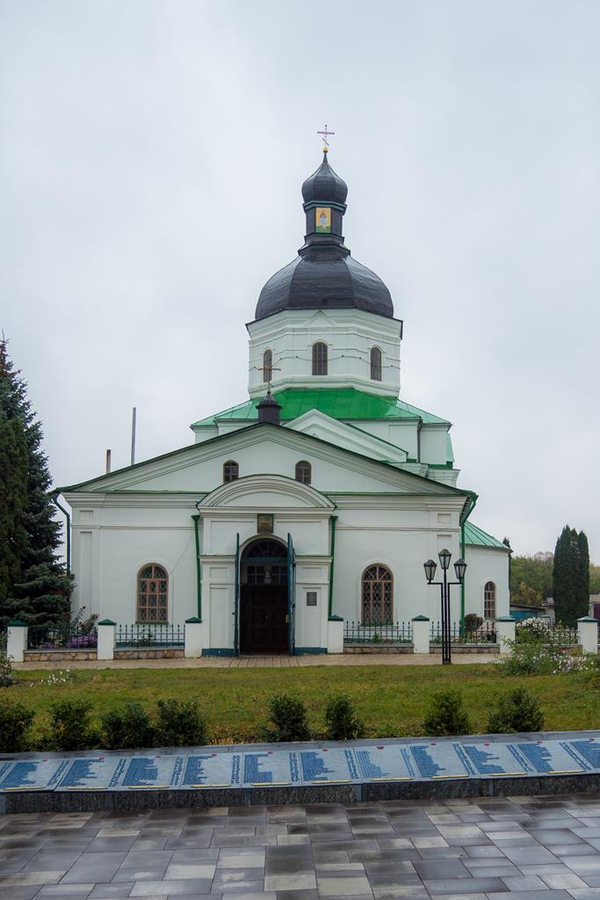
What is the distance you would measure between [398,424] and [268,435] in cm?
625

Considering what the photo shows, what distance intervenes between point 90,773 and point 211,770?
3.68ft

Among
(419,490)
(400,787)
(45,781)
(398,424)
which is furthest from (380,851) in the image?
(398,424)

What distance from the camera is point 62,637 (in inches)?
902

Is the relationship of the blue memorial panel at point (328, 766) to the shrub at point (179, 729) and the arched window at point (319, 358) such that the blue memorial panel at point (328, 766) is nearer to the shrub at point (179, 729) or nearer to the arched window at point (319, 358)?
the shrub at point (179, 729)

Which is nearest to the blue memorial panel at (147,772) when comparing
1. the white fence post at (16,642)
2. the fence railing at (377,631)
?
the white fence post at (16,642)

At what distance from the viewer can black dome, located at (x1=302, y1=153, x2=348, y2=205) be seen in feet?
116

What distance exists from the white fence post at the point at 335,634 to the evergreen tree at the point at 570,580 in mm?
22285

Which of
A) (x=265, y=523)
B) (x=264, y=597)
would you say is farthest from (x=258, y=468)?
(x=264, y=597)

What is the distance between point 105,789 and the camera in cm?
813

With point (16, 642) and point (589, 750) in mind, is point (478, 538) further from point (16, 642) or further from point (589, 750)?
point (589, 750)

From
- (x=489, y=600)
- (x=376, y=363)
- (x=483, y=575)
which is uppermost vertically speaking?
(x=376, y=363)

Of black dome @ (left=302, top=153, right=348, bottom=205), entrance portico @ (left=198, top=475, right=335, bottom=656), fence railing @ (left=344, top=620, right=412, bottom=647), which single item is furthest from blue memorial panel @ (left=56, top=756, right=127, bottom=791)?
black dome @ (left=302, top=153, right=348, bottom=205)

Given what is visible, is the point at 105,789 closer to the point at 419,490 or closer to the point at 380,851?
the point at 380,851

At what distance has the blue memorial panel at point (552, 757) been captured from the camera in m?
8.55
